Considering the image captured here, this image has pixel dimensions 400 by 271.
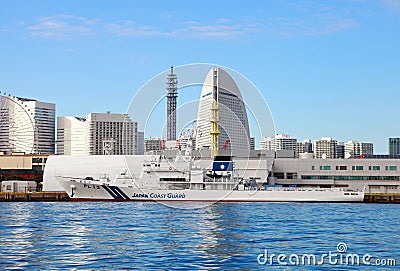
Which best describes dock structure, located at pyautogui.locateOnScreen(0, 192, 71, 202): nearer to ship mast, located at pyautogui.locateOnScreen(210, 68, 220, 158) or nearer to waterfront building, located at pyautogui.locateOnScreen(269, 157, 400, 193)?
ship mast, located at pyautogui.locateOnScreen(210, 68, 220, 158)

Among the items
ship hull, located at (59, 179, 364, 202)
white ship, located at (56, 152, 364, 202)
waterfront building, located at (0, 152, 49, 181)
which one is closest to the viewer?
ship hull, located at (59, 179, 364, 202)

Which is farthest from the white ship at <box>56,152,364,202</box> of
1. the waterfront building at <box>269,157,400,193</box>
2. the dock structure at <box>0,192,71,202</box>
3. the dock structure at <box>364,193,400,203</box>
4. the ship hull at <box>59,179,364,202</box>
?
the waterfront building at <box>269,157,400,193</box>

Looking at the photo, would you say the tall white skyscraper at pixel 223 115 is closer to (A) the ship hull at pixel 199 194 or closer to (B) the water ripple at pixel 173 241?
(A) the ship hull at pixel 199 194

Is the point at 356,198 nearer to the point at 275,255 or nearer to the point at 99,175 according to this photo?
the point at 99,175

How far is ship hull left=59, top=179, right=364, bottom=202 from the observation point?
73938 millimetres

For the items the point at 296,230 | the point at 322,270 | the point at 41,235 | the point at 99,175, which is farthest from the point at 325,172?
the point at 322,270

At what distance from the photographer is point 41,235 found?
3042 centimetres

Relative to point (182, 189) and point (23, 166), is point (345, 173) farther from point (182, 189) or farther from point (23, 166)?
point (23, 166)

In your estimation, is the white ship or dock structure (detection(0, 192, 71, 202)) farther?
dock structure (detection(0, 192, 71, 202))

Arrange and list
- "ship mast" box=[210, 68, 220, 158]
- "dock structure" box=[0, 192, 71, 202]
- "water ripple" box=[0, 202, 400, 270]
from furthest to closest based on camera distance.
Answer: "ship mast" box=[210, 68, 220, 158]
"dock structure" box=[0, 192, 71, 202]
"water ripple" box=[0, 202, 400, 270]

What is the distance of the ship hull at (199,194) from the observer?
2911 inches

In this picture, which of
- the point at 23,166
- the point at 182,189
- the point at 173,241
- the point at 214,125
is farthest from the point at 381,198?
the point at 23,166

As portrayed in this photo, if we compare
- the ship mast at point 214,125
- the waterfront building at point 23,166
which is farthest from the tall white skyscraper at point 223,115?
the waterfront building at point 23,166

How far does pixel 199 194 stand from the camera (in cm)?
7400
